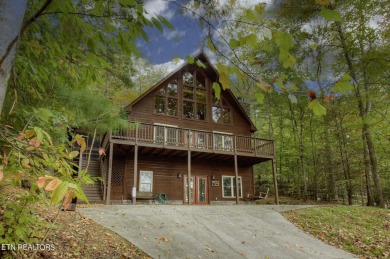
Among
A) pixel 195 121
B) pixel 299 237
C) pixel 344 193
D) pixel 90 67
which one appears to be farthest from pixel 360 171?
pixel 90 67

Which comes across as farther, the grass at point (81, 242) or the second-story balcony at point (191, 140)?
the second-story balcony at point (191, 140)

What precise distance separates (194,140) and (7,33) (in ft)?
44.9

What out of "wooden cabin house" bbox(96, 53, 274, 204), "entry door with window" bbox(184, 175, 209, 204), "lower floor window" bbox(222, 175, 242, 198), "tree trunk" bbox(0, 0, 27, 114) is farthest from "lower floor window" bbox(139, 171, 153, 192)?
"tree trunk" bbox(0, 0, 27, 114)

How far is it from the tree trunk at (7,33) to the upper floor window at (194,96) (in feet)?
51.2

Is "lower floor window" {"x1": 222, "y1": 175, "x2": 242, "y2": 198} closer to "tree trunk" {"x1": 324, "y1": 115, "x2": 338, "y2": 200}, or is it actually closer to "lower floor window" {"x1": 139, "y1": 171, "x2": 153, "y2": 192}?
"lower floor window" {"x1": 139, "y1": 171, "x2": 153, "y2": 192}

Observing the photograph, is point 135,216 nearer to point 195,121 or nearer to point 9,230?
point 9,230

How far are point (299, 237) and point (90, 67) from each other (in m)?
7.66

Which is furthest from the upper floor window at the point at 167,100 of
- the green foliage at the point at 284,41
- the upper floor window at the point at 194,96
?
the green foliage at the point at 284,41

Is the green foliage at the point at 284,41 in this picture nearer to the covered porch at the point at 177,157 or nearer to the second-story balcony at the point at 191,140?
the second-story balcony at the point at 191,140

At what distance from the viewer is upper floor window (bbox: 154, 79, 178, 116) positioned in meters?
16.6

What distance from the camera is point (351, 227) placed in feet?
30.9

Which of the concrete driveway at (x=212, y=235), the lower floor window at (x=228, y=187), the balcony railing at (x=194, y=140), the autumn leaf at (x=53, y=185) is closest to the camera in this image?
the autumn leaf at (x=53, y=185)

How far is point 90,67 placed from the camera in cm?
286

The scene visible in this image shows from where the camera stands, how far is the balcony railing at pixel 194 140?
13.9 meters
